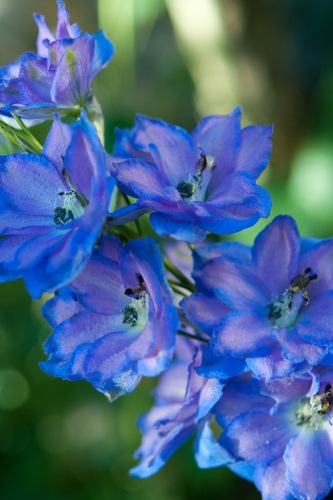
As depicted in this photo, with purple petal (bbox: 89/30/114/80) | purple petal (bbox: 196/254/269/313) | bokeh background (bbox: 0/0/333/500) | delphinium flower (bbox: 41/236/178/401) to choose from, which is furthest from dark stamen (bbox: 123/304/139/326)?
bokeh background (bbox: 0/0/333/500)

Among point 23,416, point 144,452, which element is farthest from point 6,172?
point 23,416

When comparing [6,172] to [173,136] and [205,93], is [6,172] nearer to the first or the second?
[173,136]

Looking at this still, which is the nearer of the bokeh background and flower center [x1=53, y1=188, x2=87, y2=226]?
flower center [x1=53, y1=188, x2=87, y2=226]

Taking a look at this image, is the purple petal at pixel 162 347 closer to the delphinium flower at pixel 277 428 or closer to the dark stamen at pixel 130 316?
the dark stamen at pixel 130 316

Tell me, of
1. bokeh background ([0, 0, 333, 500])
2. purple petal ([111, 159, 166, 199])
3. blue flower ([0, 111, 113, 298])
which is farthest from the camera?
bokeh background ([0, 0, 333, 500])

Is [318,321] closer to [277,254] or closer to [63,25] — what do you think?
[277,254]

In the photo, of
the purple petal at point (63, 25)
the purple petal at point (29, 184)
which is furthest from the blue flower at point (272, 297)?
the purple petal at point (63, 25)

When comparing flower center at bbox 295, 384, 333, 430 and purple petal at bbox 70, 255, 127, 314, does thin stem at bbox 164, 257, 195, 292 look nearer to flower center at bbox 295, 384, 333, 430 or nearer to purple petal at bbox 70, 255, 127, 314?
purple petal at bbox 70, 255, 127, 314

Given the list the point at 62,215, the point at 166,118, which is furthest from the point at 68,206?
the point at 166,118
